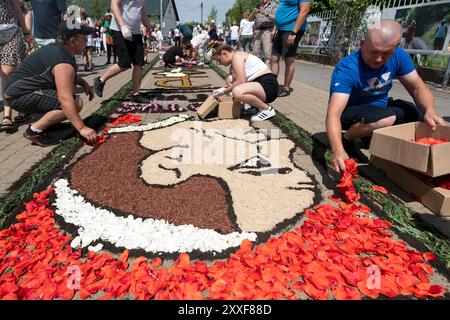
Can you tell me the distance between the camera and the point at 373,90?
2947mm

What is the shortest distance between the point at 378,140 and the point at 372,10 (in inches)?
530

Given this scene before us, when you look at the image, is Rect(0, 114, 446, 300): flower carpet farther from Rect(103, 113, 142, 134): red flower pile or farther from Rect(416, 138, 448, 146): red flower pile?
Rect(103, 113, 142, 134): red flower pile

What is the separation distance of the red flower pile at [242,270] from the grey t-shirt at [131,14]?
4.00 metres

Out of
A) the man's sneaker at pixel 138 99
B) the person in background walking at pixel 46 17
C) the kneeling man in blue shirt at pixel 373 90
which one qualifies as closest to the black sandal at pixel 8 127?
the man's sneaker at pixel 138 99

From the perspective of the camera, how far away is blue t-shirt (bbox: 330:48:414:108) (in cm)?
271

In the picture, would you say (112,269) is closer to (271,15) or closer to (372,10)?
(271,15)

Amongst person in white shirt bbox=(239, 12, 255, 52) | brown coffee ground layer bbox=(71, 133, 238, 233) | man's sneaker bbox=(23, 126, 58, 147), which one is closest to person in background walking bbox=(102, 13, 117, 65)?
person in white shirt bbox=(239, 12, 255, 52)

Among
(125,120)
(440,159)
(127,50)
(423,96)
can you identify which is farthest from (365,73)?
(127,50)

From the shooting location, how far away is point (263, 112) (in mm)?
4367

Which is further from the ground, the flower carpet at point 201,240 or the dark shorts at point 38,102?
the dark shorts at point 38,102

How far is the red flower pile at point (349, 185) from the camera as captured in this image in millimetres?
2316

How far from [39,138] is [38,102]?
0.40 meters

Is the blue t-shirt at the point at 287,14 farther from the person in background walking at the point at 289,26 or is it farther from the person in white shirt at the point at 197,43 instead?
the person in white shirt at the point at 197,43

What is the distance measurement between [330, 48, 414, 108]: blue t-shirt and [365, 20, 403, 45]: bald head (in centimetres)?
35
